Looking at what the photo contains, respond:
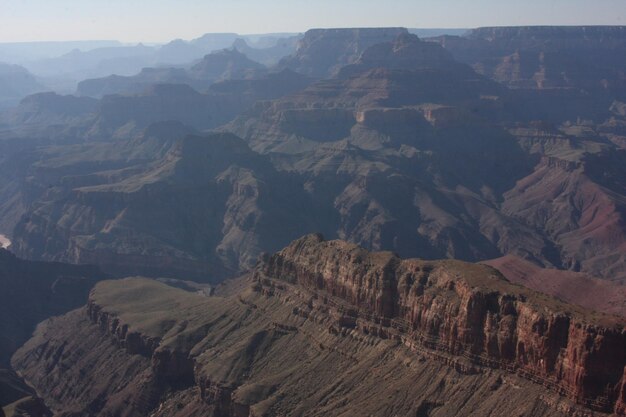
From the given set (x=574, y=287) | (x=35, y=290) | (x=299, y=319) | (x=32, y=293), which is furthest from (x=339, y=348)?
(x=35, y=290)

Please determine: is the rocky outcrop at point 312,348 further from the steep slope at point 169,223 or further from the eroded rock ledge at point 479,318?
the steep slope at point 169,223

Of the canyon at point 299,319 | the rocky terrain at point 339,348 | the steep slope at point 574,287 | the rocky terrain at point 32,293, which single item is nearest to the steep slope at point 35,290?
the rocky terrain at point 32,293

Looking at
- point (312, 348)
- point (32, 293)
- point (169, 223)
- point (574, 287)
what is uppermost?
point (312, 348)

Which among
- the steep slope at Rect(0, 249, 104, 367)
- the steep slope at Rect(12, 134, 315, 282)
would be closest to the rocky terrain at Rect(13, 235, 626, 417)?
the steep slope at Rect(0, 249, 104, 367)

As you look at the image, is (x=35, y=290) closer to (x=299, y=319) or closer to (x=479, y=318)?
(x=299, y=319)

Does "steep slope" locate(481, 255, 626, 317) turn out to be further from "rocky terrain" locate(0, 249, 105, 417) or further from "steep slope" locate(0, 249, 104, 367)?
"rocky terrain" locate(0, 249, 105, 417)

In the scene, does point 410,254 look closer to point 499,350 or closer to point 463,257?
point 463,257

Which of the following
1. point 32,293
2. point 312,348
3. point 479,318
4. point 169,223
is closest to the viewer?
point 479,318
